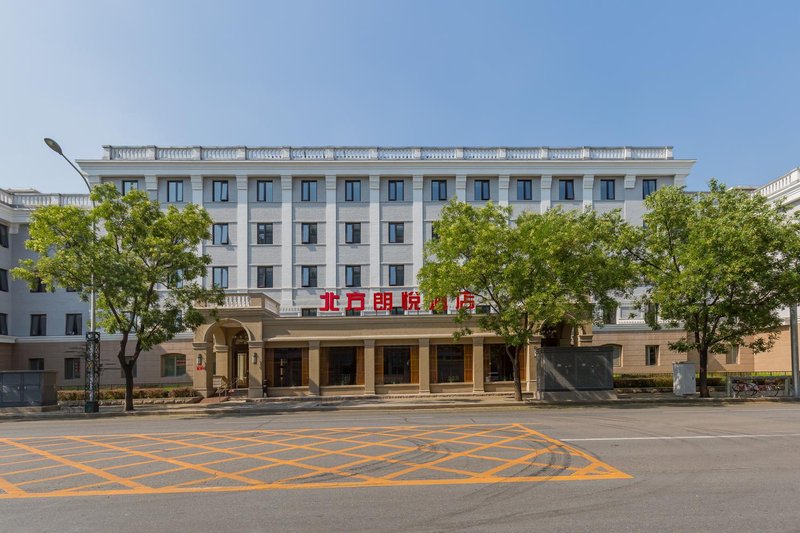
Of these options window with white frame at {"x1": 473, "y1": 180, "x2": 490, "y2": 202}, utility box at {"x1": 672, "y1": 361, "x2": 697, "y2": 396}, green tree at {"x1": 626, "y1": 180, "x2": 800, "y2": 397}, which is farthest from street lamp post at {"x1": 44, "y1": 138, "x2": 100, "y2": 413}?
utility box at {"x1": 672, "y1": 361, "x2": 697, "y2": 396}

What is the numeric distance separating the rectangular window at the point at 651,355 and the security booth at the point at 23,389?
115 ft

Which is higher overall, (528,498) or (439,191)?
(439,191)

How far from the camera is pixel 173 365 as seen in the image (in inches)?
1522

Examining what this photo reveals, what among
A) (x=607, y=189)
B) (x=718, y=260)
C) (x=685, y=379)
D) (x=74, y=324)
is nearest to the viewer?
(x=718, y=260)

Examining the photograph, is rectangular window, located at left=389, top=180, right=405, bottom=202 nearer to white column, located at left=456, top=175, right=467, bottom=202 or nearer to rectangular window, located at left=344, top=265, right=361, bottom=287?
white column, located at left=456, top=175, right=467, bottom=202

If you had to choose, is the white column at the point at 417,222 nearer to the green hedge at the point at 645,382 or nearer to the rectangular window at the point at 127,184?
the green hedge at the point at 645,382

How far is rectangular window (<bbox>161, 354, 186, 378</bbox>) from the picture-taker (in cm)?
3841

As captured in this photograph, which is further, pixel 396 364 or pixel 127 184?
pixel 127 184

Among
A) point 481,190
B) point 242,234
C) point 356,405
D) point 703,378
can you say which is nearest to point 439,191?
point 481,190

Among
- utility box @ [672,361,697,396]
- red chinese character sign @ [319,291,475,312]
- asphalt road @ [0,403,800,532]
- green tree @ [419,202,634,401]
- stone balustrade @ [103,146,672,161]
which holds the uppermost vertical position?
stone balustrade @ [103,146,672,161]

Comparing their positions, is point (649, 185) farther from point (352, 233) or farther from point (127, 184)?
point (127, 184)

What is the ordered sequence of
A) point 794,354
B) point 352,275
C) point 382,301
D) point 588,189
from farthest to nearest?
point 588,189
point 352,275
point 382,301
point 794,354

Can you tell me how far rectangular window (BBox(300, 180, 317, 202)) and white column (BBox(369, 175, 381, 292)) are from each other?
3.89 metres

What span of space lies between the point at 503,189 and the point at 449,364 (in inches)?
540
